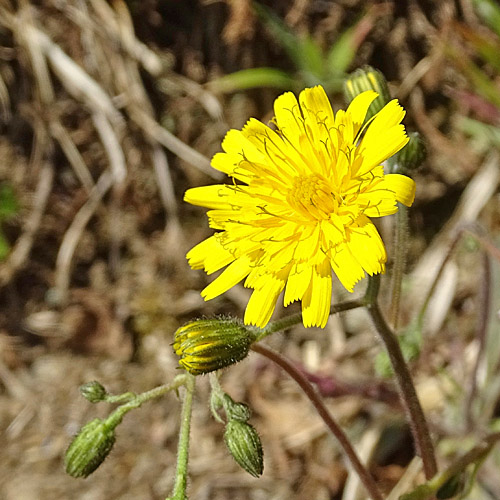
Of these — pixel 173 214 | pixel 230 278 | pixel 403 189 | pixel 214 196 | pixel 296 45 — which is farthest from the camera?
pixel 173 214

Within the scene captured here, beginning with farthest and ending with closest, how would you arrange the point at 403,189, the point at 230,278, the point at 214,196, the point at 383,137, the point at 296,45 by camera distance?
1. the point at 296,45
2. the point at 214,196
3. the point at 230,278
4. the point at 383,137
5. the point at 403,189

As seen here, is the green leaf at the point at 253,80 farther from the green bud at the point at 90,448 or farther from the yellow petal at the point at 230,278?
the green bud at the point at 90,448

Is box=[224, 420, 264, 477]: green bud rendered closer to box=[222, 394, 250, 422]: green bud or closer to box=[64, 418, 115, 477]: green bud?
box=[222, 394, 250, 422]: green bud

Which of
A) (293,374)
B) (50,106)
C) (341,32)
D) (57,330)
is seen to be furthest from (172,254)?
(293,374)

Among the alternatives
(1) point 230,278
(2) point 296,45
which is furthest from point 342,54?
(1) point 230,278

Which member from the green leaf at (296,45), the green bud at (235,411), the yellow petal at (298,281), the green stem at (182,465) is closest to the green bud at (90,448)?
the green stem at (182,465)

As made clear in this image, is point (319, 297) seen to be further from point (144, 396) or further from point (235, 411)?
point (144, 396)

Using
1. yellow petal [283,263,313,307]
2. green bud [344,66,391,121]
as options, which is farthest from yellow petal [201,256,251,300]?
green bud [344,66,391,121]
